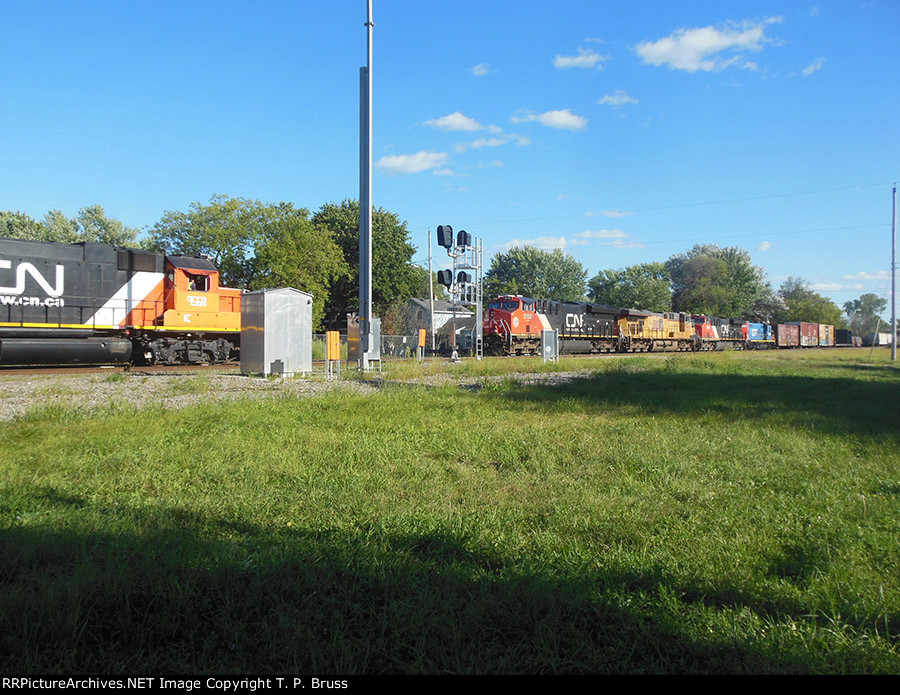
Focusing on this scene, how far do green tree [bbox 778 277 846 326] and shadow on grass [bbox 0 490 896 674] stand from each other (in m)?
111

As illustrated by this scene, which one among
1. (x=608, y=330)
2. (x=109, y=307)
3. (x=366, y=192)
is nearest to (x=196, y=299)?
(x=109, y=307)

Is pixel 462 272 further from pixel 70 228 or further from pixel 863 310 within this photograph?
pixel 863 310

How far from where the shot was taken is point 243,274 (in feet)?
141

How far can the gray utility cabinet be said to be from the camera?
1359cm

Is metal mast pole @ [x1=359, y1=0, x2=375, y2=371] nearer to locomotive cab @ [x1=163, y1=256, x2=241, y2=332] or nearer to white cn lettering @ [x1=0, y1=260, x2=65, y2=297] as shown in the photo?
locomotive cab @ [x1=163, y1=256, x2=241, y2=332]

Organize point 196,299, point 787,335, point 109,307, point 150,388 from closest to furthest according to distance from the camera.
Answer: point 150,388 → point 109,307 → point 196,299 → point 787,335

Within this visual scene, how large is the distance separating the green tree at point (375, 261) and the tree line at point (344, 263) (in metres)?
0.10

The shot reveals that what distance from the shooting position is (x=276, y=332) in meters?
13.9

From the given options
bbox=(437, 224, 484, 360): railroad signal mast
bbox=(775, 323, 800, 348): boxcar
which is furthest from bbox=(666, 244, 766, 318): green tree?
bbox=(437, 224, 484, 360): railroad signal mast

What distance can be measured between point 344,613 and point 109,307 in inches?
682

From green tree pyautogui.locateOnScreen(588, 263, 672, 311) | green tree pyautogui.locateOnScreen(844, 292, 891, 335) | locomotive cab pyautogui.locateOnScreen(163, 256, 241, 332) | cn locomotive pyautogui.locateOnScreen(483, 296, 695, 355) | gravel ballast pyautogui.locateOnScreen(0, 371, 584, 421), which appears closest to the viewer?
gravel ballast pyautogui.locateOnScreen(0, 371, 584, 421)

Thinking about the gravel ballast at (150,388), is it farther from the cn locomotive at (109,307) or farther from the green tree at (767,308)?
the green tree at (767,308)

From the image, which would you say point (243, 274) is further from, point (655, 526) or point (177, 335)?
point (655, 526)

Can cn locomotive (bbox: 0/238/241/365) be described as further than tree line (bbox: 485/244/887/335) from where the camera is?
No
